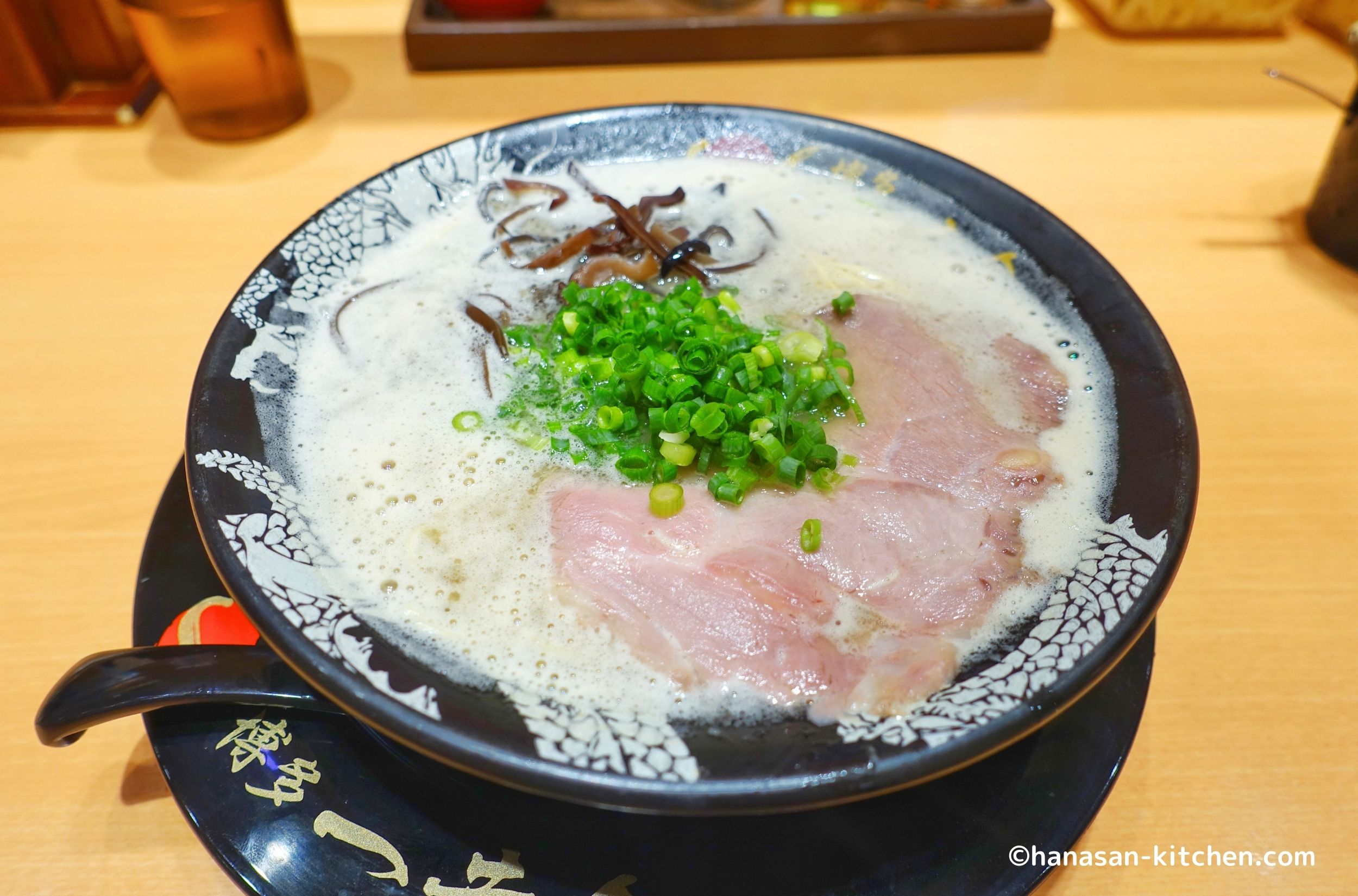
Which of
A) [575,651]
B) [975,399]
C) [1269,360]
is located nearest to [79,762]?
[575,651]

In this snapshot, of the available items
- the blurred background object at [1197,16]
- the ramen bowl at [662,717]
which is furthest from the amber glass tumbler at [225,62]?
the blurred background object at [1197,16]

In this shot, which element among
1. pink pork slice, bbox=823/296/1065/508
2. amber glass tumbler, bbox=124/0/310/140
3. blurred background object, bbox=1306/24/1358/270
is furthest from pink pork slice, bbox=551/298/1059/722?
amber glass tumbler, bbox=124/0/310/140

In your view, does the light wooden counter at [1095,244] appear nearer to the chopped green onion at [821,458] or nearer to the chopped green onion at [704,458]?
the chopped green onion at [821,458]

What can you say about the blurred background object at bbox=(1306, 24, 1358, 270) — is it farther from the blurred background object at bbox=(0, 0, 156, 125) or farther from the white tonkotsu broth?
the blurred background object at bbox=(0, 0, 156, 125)

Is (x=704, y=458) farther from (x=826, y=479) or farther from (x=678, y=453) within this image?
(x=826, y=479)

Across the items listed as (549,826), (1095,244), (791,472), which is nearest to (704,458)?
(791,472)

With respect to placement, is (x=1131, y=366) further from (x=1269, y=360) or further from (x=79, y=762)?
(x=79, y=762)
